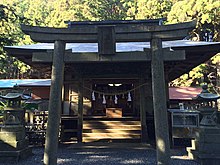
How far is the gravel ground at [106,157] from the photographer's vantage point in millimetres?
5730

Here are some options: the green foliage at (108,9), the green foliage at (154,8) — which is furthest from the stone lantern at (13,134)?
the green foliage at (108,9)

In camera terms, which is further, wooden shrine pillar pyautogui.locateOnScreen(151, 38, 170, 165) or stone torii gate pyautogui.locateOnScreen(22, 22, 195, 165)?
stone torii gate pyautogui.locateOnScreen(22, 22, 195, 165)

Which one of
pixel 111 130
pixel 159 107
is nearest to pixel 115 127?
pixel 111 130

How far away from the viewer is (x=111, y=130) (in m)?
8.65

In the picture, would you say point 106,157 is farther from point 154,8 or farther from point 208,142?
point 154,8

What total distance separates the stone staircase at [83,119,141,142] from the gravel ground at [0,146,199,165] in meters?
1.10

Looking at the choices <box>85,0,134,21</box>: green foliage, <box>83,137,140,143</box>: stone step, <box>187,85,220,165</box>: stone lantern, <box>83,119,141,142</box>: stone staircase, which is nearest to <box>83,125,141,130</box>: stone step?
<box>83,119,141,142</box>: stone staircase

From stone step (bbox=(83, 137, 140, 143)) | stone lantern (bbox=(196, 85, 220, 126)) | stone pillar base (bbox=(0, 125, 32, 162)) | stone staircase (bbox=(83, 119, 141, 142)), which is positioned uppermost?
stone lantern (bbox=(196, 85, 220, 126))

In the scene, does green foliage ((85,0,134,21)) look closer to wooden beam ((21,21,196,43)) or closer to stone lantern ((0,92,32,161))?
stone lantern ((0,92,32,161))

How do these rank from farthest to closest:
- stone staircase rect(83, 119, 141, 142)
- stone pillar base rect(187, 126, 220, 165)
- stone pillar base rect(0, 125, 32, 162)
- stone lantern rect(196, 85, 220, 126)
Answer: stone staircase rect(83, 119, 141, 142) < stone pillar base rect(0, 125, 32, 162) < stone lantern rect(196, 85, 220, 126) < stone pillar base rect(187, 126, 220, 165)

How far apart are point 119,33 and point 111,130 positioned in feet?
16.7

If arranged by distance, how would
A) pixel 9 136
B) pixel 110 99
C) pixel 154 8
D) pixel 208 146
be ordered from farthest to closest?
pixel 154 8
pixel 110 99
pixel 9 136
pixel 208 146

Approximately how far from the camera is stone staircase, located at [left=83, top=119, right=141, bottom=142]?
8438 mm

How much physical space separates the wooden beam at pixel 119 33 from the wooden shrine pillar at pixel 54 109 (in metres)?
0.25
